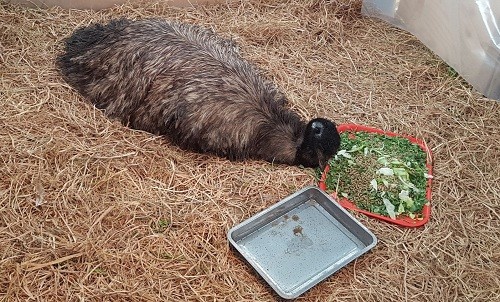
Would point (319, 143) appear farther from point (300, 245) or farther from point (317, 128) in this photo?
point (300, 245)

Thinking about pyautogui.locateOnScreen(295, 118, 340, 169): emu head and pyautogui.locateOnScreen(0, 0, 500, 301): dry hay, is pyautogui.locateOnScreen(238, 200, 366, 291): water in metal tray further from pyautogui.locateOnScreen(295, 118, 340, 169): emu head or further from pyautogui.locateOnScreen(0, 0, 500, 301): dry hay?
pyautogui.locateOnScreen(295, 118, 340, 169): emu head

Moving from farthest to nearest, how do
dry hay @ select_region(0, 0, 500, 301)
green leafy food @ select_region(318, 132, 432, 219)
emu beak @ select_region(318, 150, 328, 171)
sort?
emu beak @ select_region(318, 150, 328, 171) → green leafy food @ select_region(318, 132, 432, 219) → dry hay @ select_region(0, 0, 500, 301)

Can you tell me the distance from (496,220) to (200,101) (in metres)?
2.13

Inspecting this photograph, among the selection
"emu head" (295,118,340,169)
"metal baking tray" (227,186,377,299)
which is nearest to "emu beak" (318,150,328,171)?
"emu head" (295,118,340,169)

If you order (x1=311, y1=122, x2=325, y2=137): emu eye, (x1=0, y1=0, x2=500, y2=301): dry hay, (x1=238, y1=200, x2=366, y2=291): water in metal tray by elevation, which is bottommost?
(x1=238, y1=200, x2=366, y2=291): water in metal tray

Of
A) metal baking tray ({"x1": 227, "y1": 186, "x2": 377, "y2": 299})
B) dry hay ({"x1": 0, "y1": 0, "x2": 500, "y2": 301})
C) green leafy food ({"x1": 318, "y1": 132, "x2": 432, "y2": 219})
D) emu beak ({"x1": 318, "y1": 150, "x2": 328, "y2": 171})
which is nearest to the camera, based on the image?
dry hay ({"x1": 0, "y1": 0, "x2": 500, "y2": 301})

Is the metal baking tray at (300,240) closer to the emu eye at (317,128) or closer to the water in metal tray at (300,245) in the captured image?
the water in metal tray at (300,245)

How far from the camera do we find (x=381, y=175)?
4031 millimetres

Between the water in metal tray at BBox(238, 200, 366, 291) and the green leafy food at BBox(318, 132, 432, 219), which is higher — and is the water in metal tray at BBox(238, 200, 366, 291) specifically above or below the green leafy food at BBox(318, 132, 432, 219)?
below

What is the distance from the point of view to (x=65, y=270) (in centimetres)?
319

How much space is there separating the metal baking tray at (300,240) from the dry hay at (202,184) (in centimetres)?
8

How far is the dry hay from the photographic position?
327 cm

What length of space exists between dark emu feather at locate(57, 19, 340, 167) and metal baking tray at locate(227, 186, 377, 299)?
16.1 inches

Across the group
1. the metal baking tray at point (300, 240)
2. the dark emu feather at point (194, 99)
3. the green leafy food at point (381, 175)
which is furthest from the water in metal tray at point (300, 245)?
the dark emu feather at point (194, 99)
